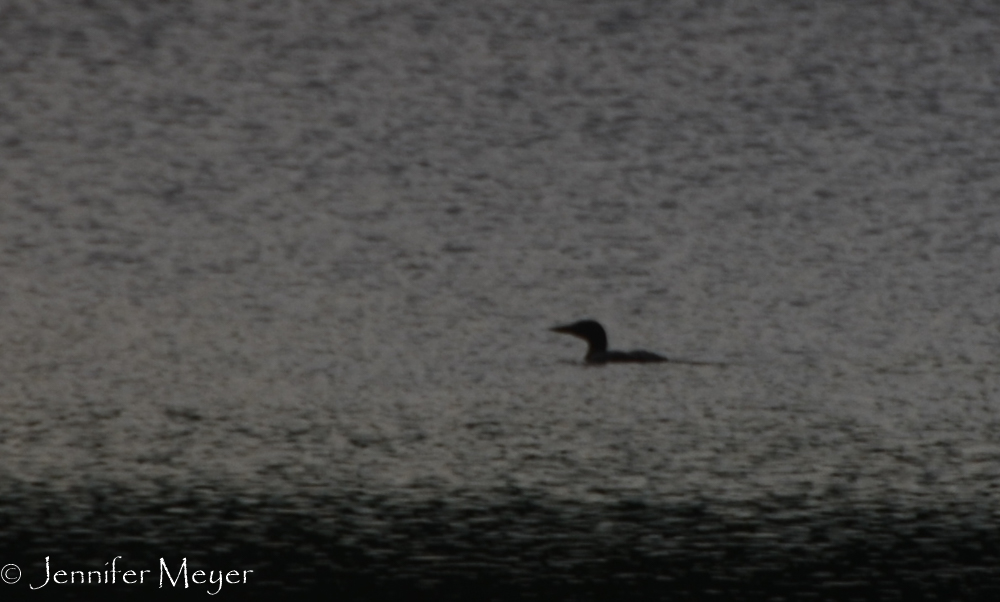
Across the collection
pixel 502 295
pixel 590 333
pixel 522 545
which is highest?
pixel 502 295

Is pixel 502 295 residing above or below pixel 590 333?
above

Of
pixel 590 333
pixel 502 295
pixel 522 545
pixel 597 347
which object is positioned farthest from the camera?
pixel 502 295

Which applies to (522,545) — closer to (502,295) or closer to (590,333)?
(590,333)

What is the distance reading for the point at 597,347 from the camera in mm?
17656

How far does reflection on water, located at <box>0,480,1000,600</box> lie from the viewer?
10.6m

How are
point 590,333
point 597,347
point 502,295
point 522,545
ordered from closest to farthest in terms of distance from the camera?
1. point 522,545
2. point 597,347
3. point 590,333
4. point 502,295

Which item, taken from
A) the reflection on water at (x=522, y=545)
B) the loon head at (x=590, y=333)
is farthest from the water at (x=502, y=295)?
the loon head at (x=590, y=333)

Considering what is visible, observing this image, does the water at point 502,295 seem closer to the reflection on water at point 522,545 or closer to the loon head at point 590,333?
the reflection on water at point 522,545

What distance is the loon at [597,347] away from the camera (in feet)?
56.4

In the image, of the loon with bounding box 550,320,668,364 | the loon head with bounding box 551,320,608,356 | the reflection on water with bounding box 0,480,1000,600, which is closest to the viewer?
the reflection on water with bounding box 0,480,1000,600

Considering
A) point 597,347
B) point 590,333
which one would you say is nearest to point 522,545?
point 597,347

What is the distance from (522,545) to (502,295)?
8987mm

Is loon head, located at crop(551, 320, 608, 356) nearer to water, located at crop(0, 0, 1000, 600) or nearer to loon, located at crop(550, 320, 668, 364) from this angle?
loon, located at crop(550, 320, 668, 364)

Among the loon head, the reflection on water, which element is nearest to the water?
the reflection on water
